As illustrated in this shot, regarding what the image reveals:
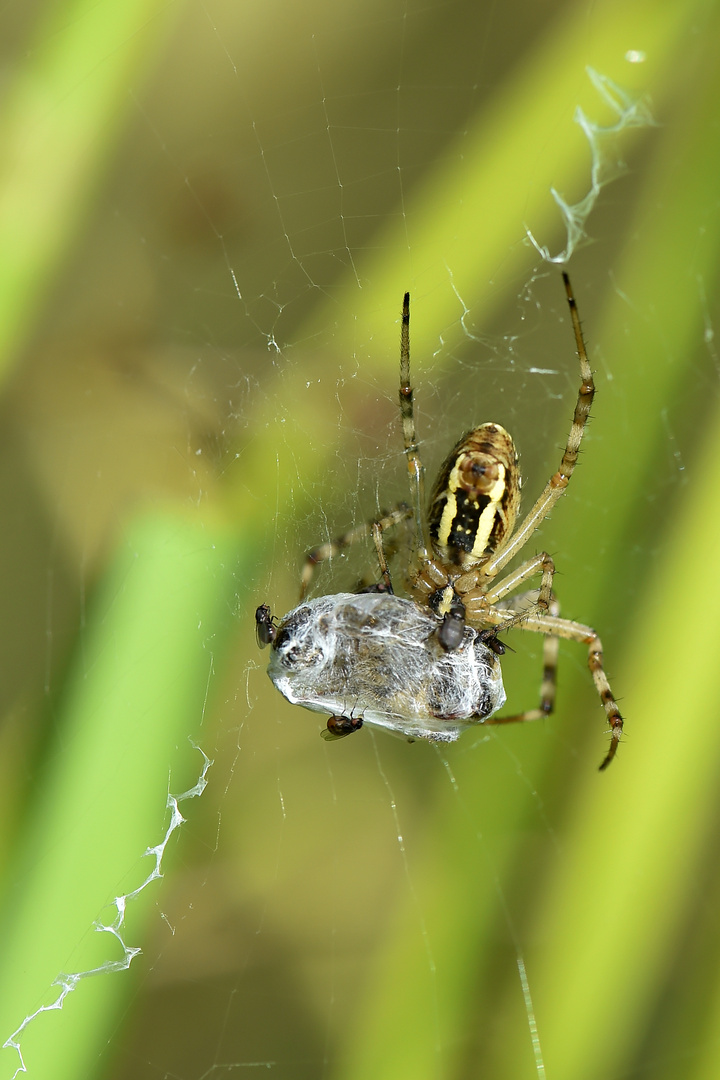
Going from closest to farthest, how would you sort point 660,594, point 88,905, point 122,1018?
point 88,905
point 122,1018
point 660,594

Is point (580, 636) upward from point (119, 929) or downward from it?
upward

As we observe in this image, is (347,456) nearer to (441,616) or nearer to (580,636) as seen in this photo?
(441,616)

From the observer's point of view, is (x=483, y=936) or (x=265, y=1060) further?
(x=265, y=1060)

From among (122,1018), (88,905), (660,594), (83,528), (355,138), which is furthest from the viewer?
(355,138)

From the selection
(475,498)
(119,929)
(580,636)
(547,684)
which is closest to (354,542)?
(475,498)

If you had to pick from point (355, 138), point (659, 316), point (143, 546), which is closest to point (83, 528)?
point (143, 546)

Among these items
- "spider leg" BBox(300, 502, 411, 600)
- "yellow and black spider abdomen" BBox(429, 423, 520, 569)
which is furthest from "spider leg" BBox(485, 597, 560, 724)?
"spider leg" BBox(300, 502, 411, 600)

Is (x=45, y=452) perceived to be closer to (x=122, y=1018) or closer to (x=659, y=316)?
(x=122, y=1018)
